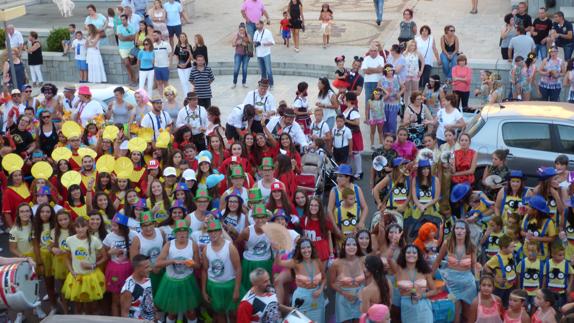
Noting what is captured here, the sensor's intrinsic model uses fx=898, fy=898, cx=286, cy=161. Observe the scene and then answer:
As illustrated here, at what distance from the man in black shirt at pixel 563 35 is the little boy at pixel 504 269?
9451 mm

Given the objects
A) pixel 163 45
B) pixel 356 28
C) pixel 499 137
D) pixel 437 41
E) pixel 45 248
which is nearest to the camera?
pixel 45 248

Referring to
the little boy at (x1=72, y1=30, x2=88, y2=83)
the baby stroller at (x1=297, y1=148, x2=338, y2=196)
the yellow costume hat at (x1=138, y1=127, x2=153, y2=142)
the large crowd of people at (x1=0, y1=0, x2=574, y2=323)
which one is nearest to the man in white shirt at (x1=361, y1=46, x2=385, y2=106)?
the large crowd of people at (x1=0, y1=0, x2=574, y2=323)

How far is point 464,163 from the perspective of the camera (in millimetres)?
12633

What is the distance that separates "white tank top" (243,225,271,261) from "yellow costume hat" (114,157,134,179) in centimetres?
277

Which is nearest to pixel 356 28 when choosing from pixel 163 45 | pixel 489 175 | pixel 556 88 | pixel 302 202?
pixel 163 45

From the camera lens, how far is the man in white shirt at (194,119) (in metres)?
14.5

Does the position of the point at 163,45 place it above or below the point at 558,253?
above

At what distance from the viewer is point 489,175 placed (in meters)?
12.3

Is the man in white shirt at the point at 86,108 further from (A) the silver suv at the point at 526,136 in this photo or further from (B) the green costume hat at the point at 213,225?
(A) the silver suv at the point at 526,136

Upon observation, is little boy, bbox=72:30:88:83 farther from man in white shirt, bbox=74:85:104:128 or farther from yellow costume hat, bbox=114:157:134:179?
yellow costume hat, bbox=114:157:134:179

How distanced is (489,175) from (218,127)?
14.4 feet

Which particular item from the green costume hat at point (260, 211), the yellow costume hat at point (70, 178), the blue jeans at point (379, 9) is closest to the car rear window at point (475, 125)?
the green costume hat at point (260, 211)

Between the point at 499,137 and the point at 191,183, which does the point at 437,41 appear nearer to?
the point at 499,137

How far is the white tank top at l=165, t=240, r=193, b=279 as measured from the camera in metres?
9.80
